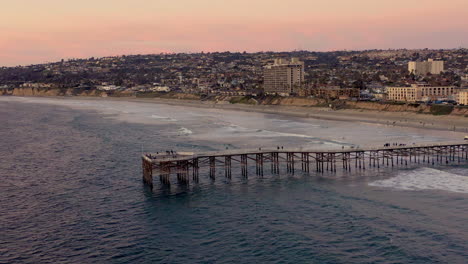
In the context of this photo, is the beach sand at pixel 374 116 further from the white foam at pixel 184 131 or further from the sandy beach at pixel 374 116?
the white foam at pixel 184 131

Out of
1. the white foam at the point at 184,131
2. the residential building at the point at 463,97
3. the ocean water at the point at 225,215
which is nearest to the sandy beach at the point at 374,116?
the residential building at the point at 463,97

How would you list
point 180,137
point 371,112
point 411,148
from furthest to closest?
point 371,112
point 180,137
point 411,148

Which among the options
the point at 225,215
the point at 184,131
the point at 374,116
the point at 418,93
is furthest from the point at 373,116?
the point at 225,215

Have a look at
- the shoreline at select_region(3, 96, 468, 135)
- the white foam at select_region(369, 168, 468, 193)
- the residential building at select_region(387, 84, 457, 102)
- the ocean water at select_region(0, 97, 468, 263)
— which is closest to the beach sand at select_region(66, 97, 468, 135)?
the shoreline at select_region(3, 96, 468, 135)

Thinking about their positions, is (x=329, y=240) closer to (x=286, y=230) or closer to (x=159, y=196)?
(x=286, y=230)

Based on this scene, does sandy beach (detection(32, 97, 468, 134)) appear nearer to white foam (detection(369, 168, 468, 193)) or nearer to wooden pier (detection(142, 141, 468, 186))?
wooden pier (detection(142, 141, 468, 186))

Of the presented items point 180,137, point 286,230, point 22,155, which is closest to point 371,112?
point 180,137

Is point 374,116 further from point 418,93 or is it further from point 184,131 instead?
point 184,131
